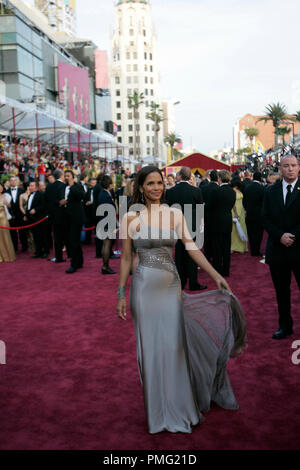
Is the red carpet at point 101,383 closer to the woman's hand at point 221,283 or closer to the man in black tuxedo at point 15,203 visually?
the woman's hand at point 221,283

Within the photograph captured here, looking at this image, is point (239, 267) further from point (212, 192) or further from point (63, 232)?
point (63, 232)

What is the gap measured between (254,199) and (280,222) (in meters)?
5.38

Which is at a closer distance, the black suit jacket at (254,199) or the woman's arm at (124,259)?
the woman's arm at (124,259)

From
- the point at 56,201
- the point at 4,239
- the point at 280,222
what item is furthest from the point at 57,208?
the point at 280,222

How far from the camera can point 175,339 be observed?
3.44m

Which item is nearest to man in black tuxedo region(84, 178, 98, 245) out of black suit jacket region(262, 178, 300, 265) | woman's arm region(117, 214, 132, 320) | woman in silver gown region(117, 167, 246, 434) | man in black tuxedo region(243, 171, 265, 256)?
man in black tuxedo region(243, 171, 265, 256)

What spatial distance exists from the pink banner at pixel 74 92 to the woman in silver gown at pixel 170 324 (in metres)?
39.9

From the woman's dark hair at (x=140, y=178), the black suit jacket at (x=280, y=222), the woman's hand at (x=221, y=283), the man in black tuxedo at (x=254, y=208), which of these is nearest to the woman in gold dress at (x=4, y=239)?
the man in black tuxedo at (x=254, y=208)

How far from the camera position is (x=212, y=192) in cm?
867

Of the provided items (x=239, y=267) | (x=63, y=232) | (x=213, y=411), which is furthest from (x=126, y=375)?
(x=63, y=232)

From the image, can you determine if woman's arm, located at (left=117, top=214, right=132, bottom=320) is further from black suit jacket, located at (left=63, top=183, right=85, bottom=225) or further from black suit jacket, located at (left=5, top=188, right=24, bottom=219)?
black suit jacket, located at (left=5, top=188, right=24, bottom=219)

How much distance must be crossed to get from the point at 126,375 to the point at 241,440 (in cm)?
153

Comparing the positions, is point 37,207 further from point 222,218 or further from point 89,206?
point 222,218

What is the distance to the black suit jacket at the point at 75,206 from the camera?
9.42 m
